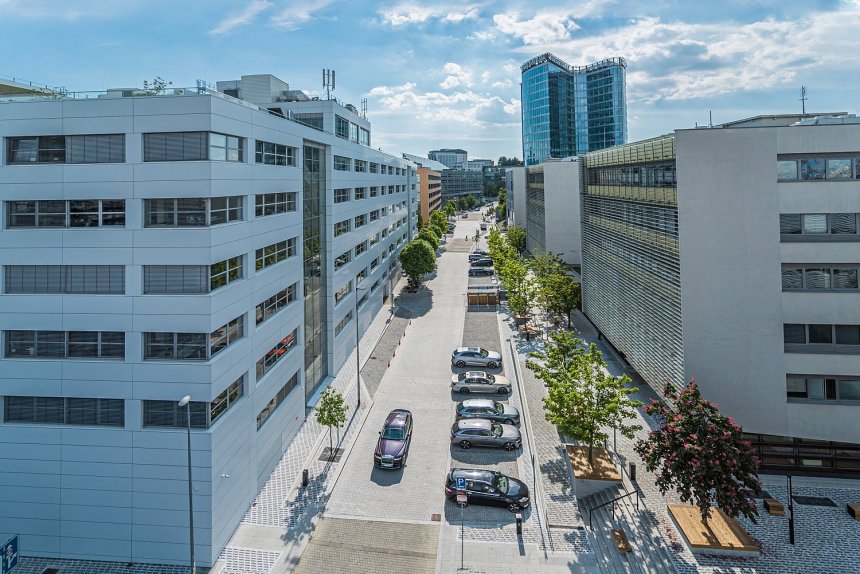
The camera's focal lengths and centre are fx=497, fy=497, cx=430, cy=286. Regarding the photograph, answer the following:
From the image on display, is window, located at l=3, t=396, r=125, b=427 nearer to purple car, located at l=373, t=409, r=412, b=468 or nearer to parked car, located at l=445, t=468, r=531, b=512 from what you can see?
purple car, located at l=373, t=409, r=412, b=468

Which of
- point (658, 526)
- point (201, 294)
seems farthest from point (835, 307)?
point (201, 294)

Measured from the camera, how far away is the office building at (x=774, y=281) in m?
20.9

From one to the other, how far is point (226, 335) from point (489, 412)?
49.2ft

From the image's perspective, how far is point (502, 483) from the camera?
21062 millimetres

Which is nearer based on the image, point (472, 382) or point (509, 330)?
point (472, 382)

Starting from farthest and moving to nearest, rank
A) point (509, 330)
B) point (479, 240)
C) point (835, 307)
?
1. point (479, 240)
2. point (509, 330)
3. point (835, 307)

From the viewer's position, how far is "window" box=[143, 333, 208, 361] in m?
17.5

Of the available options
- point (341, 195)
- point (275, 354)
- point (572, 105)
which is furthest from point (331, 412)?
point (572, 105)

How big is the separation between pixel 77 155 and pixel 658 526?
2554 centimetres

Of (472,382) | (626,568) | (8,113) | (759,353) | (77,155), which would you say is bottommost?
(626,568)

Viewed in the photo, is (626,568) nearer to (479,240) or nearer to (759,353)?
(759,353)

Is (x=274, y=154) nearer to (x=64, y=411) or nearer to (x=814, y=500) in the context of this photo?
(x=64, y=411)

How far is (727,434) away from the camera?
18.0m

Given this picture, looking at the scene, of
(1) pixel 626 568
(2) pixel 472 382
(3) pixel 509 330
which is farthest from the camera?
(3) pixel 509 330
